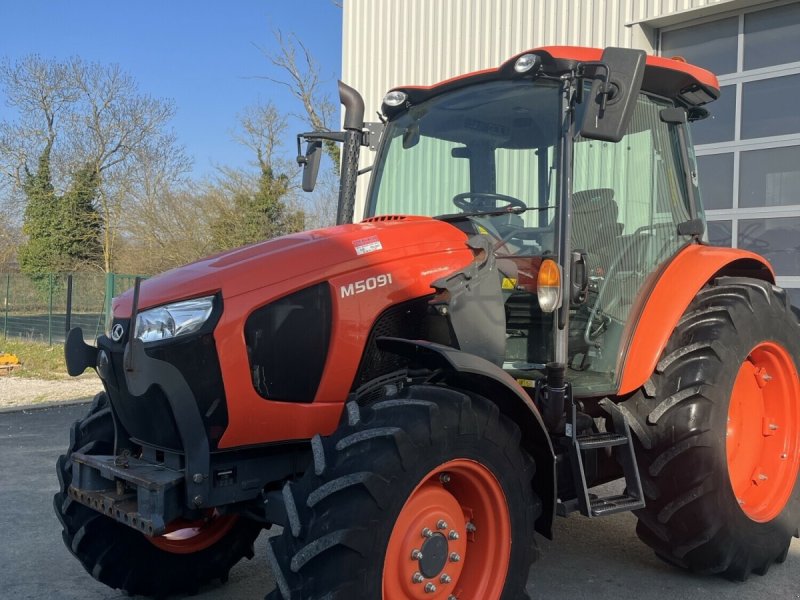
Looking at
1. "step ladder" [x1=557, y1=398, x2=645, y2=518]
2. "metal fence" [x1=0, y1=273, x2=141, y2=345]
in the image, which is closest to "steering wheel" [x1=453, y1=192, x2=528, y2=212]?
"step ladder" [x1=557, y1=398, x2=645, y2=518]

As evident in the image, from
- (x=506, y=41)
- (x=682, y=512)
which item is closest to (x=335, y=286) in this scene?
(x=682, y=512)

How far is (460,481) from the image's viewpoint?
3.00 metres

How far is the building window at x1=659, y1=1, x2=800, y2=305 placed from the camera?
8.11m

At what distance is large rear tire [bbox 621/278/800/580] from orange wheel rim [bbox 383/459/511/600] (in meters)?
1.06

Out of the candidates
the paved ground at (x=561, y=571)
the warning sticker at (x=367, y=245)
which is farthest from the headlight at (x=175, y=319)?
the paved ground at (x=561, y=571)

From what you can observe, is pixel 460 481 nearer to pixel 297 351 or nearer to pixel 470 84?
pixel 297 351

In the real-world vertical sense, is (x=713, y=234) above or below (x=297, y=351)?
above

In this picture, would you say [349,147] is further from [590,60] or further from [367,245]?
[590,60]

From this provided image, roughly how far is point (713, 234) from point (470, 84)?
577 centimetres

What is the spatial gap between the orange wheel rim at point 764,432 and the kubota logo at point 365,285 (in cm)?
208

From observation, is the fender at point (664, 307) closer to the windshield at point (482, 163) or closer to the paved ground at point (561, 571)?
the windshield at point (482, 163)

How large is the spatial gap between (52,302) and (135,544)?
14.3 meters

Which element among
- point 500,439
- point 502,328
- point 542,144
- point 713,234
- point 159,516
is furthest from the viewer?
point 713,234

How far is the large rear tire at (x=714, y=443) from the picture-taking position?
12.1ft
